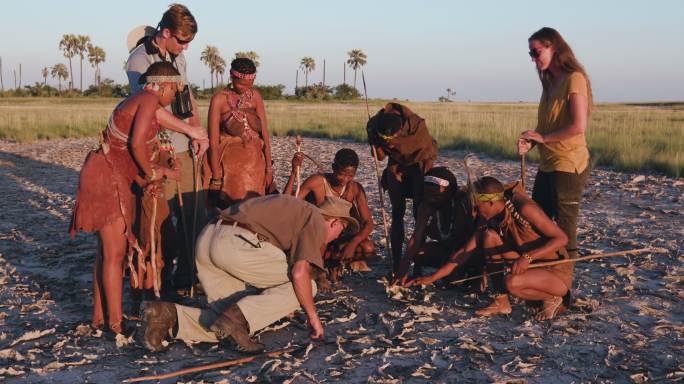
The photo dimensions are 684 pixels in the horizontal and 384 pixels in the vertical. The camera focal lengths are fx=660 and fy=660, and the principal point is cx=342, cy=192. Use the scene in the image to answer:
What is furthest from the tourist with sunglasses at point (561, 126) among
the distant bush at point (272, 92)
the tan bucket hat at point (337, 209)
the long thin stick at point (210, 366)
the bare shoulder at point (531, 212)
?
the distant bush at point (272, 92)

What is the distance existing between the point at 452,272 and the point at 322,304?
3.56 ft

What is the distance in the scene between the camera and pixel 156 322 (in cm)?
392

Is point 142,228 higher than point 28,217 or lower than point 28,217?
higher

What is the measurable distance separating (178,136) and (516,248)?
271 centimetres

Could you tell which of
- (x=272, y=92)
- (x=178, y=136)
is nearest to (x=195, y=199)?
(x=178, y=136)

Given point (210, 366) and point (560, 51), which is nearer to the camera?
point (210, 366)

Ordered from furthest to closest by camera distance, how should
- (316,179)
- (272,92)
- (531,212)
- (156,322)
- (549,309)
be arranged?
(272,92)
(316,179)
(549,309)
(531,212)
(156,322)

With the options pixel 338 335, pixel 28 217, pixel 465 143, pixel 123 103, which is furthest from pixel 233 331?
pixel 465 143

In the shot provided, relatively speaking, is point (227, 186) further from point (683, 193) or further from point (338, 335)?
point (683, 193)

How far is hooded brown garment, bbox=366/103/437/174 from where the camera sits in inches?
208

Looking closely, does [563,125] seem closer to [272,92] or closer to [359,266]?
[359,266]

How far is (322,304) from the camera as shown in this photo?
5031mm

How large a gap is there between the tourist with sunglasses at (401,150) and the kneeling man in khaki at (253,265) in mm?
1360

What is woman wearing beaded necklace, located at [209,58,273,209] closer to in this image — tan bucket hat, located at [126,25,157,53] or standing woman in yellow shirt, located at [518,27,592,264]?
tan bucket hat, located at [126,25,157,53]
